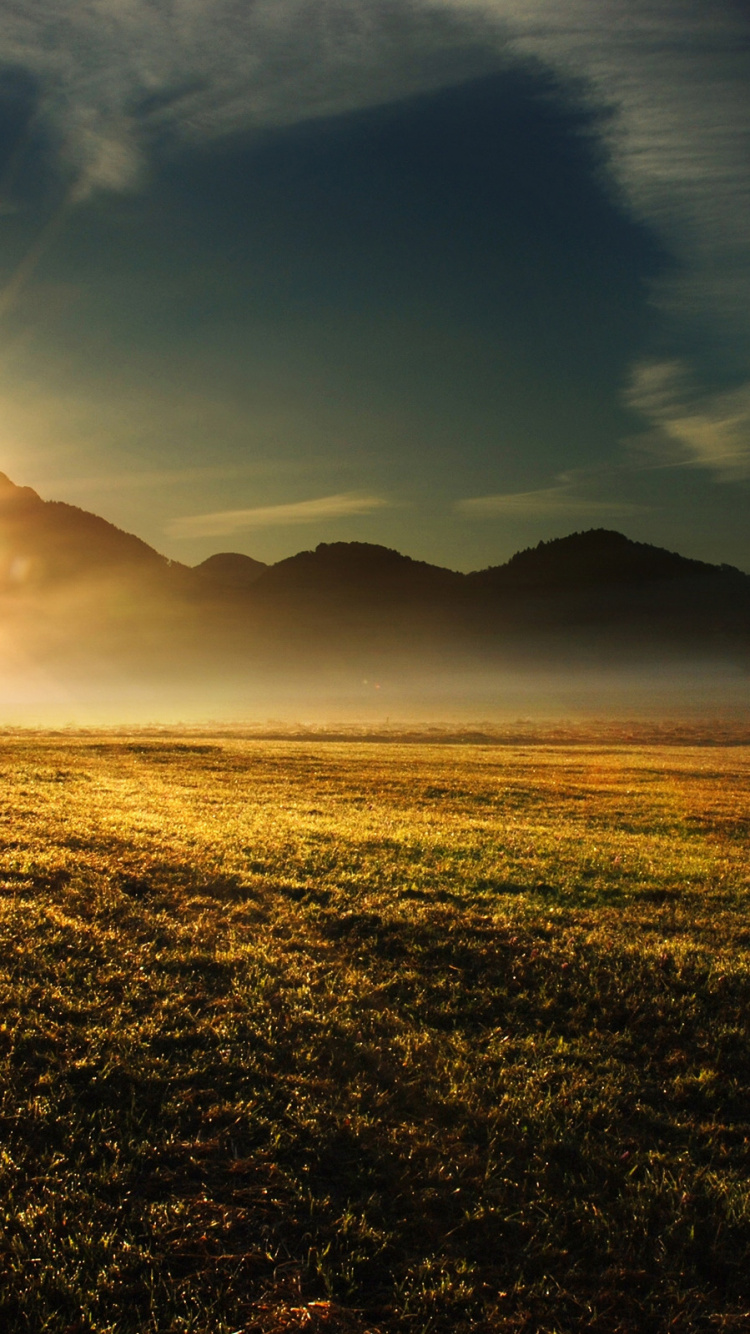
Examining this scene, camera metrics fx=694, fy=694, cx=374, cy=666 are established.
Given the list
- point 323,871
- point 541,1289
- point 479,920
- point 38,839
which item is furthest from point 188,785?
point 541,1289

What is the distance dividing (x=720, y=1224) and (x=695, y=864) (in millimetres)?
15607

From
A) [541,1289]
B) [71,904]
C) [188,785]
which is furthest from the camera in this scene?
[188,785]

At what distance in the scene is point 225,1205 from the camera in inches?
267

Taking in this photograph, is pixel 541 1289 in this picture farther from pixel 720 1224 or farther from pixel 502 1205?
pixel 720 1224

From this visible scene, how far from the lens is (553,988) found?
11.7 meters

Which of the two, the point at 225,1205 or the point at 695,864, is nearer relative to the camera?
the point at 225,1205

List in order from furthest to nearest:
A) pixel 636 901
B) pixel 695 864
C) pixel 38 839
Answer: pixel 695 864
pixel 38 839
pixel 636 901

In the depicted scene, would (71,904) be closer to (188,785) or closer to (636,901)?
(636,901)

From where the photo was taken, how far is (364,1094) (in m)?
8.67

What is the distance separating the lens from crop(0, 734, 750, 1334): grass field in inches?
241

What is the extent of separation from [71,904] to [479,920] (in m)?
8.43

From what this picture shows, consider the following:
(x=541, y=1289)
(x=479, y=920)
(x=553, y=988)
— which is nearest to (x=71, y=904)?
(x=479, y=920)

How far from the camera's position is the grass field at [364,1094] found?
6129mm

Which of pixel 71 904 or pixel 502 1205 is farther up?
pixel 71 904
